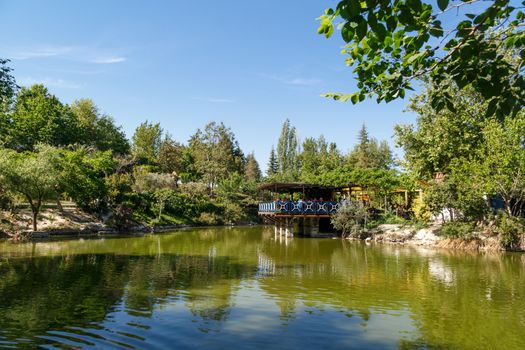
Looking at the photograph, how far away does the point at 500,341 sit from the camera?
705cm

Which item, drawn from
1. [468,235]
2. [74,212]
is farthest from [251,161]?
[468,235]

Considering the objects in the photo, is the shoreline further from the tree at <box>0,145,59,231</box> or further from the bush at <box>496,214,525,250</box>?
the tree at <box>0,145,59,231</box>

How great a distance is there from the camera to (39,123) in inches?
1886

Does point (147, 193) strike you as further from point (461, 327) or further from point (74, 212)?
point (461, 327)

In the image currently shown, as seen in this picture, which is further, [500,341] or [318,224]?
[318,224]

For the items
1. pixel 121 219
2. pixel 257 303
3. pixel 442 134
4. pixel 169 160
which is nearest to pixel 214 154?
pixel 169 160

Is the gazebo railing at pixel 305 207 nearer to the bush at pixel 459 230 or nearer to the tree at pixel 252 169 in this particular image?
the bush at pixel 459 230

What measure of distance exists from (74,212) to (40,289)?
2418cm

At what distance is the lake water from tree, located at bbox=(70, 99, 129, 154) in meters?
43.1

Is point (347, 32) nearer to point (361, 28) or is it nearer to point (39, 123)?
point (361, 28)

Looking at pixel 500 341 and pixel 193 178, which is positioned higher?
pixel 193 178

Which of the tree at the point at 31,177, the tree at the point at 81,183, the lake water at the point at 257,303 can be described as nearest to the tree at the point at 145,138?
the tree at the point at 81,183

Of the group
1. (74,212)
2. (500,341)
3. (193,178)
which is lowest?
(500,341)

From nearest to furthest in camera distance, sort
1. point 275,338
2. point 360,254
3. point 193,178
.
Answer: point 275,338
point 360,254
point 193,178
